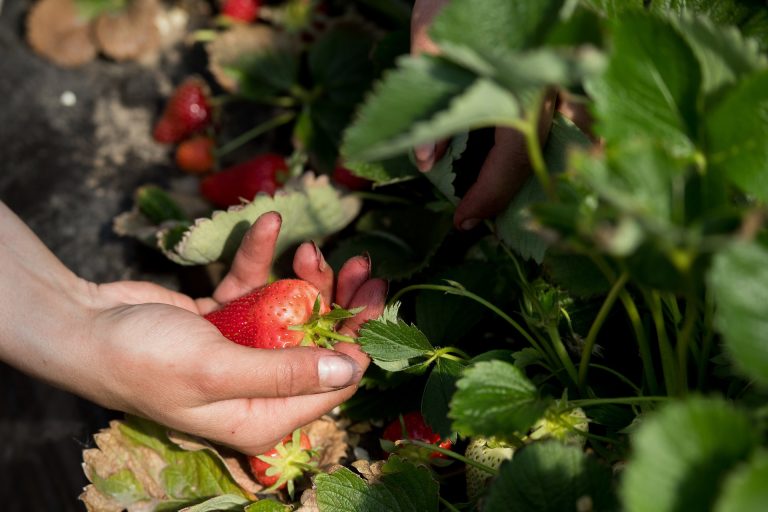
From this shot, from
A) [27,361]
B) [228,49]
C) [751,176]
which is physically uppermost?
[751,176]

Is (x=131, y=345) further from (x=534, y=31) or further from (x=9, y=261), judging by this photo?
(x=534, y=31)

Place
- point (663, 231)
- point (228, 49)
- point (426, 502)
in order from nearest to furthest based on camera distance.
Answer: point (663, 231) < point (426, 502) < point (228, 49)

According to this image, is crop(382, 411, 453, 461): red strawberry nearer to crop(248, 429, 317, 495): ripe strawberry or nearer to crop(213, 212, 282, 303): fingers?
crop(248, 429, 317, 495): ripe strawberry

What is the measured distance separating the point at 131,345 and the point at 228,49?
0.63 metres

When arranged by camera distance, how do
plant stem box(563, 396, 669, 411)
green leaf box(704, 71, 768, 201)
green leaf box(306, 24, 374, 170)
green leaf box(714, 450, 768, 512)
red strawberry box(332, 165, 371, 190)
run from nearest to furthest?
green leaf box(714, 450, 768, 512) → green leaf box(704, 71, 768, 201) → plant stem box(563, 396, 669, 411) → red strawberry box(332, 165, 371, 190) → green leaf box(306, 24, 374, 170)

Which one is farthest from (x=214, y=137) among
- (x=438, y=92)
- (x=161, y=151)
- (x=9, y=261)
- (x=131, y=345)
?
(x=438, y=92)

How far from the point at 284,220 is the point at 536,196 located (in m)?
0.30

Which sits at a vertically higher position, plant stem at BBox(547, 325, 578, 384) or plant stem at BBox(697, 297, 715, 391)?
plant stem at BBox(697, 297, 715, 391)

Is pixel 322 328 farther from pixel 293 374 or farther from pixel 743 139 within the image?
pixel 743 139

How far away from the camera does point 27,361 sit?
79cm

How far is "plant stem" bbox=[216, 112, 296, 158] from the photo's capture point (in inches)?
46.9

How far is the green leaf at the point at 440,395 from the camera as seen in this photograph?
0.67m

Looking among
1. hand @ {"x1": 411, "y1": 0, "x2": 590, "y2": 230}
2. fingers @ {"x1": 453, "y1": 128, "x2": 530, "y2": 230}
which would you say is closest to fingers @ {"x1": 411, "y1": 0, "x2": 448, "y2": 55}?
hand @ {"x1": 411, "y1": 0, "x2": 590, "y2": 230}

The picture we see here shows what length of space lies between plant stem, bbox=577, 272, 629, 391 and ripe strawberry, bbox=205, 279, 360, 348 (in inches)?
8.1
